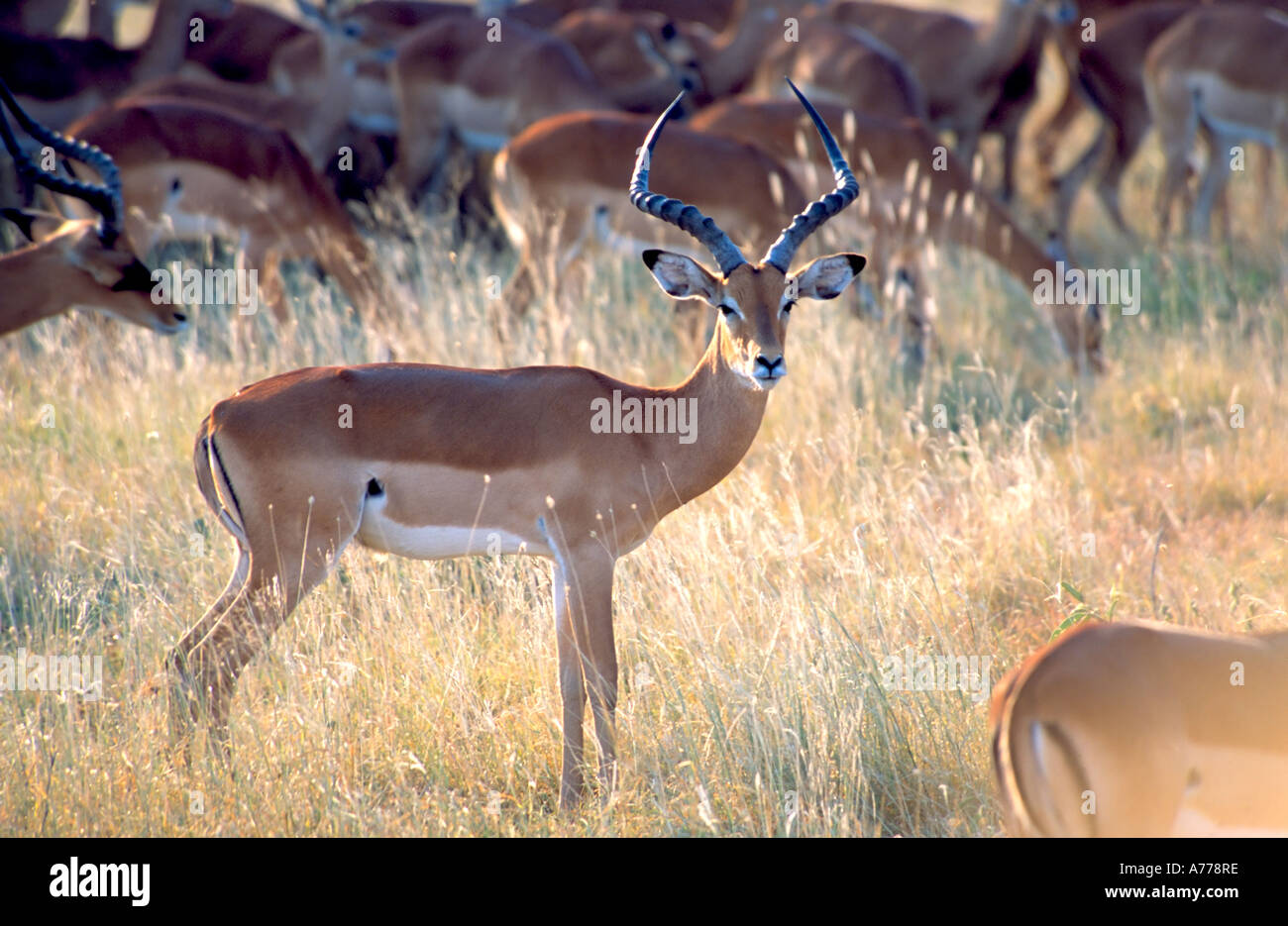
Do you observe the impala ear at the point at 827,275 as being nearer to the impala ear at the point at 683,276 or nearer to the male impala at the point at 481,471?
the male impala at the point at 481,471

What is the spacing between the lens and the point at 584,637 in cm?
443

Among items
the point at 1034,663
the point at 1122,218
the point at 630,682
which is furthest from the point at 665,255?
the point at 1122,218

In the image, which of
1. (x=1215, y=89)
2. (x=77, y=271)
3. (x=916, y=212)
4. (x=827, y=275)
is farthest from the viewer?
(x=1215, y=89)

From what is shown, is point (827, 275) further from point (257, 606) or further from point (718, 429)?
point (257, 606)

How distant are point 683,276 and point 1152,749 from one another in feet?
7.56

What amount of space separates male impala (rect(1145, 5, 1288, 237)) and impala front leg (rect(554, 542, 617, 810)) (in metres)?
7.94

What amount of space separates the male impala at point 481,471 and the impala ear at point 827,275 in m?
0.18

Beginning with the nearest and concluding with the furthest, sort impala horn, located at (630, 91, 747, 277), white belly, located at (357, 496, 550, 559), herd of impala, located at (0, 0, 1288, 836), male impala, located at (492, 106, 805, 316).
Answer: herd of impala, located at (0, 0, 1288, 836) → white belly, located at (357, 496, 550, 559) → impala horn, located at (630, 91, 747, 277) → male impala, located at (492, 106, 805, 316)

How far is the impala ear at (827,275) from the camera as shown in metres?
4.82

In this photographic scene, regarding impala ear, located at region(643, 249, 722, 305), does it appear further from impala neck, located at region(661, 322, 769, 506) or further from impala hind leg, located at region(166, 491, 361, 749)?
impala hind leg, located at region(166, 491, 361, 749)

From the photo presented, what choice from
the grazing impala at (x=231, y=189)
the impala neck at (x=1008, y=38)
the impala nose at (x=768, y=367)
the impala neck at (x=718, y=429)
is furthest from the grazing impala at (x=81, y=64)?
the impala nose at (x=768, y=367)

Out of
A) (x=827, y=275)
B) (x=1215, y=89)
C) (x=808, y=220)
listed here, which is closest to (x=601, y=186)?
(x=827, y=275)

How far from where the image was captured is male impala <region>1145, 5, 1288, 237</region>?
1114 centimetres

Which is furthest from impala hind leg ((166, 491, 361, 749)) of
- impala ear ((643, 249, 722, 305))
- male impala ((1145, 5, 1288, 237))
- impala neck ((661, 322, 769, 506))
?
male impala ((1145, 5, 1288, 237))
